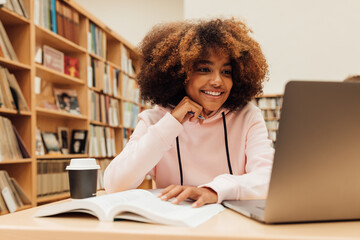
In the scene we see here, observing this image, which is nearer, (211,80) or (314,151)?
(314,151)

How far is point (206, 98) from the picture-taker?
4.18 ft

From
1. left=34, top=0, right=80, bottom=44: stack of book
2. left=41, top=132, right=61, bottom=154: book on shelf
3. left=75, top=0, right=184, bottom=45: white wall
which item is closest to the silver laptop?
left=34, top=0, right=80, bottom=44: stack of book

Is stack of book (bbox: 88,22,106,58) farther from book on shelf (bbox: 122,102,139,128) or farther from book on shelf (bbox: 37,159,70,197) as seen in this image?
book on shelf (bbox: 37,159,70,197)

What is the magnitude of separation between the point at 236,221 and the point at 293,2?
5.53 m

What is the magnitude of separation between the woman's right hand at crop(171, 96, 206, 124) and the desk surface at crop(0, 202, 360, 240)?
59cm

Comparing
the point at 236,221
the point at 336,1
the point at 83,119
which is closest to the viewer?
the point at 236,221

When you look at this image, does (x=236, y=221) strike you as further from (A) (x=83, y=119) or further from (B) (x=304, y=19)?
(B) (x=304, y=19)

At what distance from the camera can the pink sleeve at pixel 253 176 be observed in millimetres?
813

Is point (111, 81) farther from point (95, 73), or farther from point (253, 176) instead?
point (253, 176)

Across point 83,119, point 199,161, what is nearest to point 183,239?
point 199,161

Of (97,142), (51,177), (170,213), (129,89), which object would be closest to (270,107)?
(129,89)

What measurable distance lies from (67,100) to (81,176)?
8.68ft

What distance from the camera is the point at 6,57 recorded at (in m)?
2.45

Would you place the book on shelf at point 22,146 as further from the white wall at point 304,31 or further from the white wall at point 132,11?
the white wall at point 132,11
